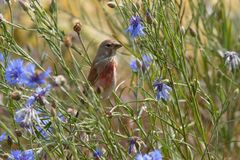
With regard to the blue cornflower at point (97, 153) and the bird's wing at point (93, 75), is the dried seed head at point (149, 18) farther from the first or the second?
the bird's wing at point (93, 75)

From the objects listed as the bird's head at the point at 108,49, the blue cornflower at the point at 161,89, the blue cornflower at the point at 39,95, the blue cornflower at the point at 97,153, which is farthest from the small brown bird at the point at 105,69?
the blue cornflower at the point at 39,95

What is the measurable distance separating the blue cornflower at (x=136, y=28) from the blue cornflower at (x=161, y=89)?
253mm

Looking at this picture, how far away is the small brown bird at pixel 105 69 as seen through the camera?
4203mm

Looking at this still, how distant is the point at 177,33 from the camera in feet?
11.2

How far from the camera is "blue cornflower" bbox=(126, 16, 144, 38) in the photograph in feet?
10.7

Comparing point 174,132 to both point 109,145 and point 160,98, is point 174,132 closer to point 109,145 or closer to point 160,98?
point 160,98

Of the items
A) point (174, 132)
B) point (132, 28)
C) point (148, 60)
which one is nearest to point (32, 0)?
point (132, 28)

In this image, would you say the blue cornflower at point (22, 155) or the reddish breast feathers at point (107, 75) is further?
the reddish breast feathers at point (107, 75)

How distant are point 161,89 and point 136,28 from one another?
1.04ft

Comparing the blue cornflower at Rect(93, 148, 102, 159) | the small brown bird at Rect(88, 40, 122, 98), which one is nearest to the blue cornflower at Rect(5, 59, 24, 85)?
the blue cornflower at Rect(93, 148, 102, 159)

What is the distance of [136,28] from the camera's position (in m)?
3.28

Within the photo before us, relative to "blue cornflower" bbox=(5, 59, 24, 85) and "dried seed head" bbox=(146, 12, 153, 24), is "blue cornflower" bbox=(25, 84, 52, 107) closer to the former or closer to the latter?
"blue cornflower" bbox=(5, 59, 24, 85)

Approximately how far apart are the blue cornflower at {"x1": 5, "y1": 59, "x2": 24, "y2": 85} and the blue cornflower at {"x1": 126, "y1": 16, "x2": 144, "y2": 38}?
62cm

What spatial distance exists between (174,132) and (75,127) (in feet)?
2.60
